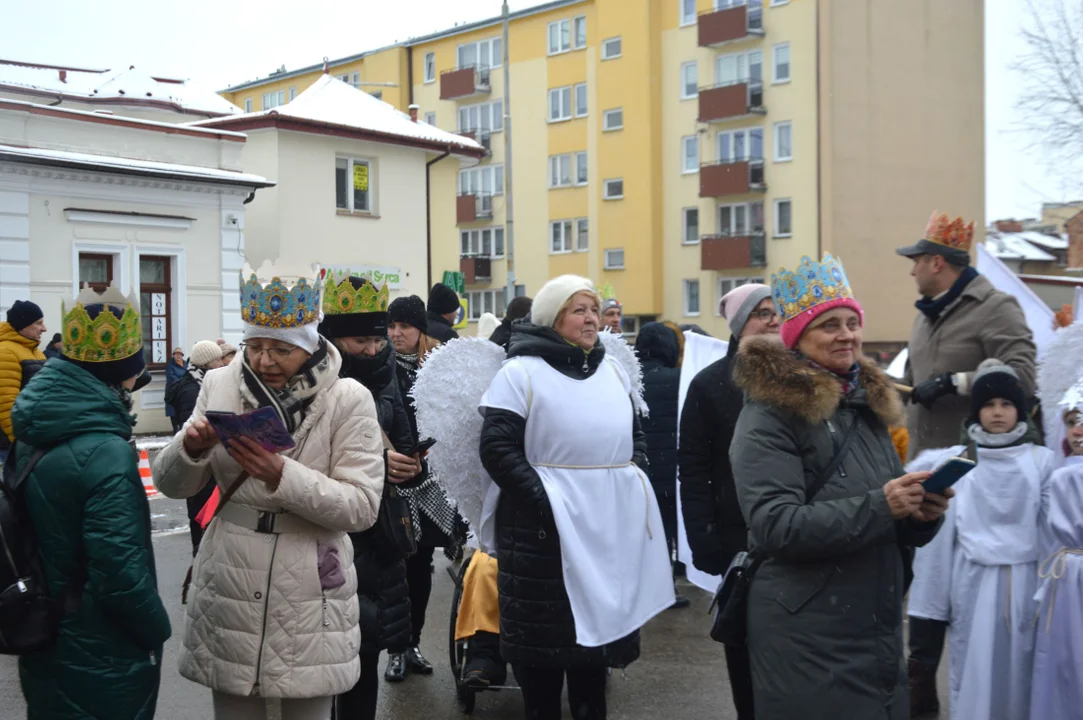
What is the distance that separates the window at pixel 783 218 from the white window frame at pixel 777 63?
421 cm

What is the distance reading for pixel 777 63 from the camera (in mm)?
39938

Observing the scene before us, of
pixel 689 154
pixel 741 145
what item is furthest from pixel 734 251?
pixel 689 154

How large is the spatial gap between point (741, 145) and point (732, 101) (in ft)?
5.75

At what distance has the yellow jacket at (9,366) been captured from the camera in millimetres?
8906

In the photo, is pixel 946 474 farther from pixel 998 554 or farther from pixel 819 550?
pixel 998 554

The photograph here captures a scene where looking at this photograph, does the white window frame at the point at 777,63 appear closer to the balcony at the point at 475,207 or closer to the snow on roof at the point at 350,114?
the snow on roof at the point at 350,114

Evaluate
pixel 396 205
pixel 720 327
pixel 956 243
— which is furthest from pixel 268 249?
pixel 956 243

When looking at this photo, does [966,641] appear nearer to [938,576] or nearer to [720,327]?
[938,576]

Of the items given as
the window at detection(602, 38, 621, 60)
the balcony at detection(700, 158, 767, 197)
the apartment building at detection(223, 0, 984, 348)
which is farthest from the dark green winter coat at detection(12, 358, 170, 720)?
the window at detection(602, 38, 621, 60)

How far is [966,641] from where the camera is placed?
5180 millimetres

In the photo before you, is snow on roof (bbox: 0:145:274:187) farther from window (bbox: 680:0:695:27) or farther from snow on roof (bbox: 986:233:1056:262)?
snow on roof (bbox: 986:233:1056:262)

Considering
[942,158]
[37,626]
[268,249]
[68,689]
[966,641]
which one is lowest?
[966,641]

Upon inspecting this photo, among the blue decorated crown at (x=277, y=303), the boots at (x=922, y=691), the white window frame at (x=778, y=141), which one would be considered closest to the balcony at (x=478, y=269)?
the white window frame at (x=778, y=141)

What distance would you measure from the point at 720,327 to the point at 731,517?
119 feet
